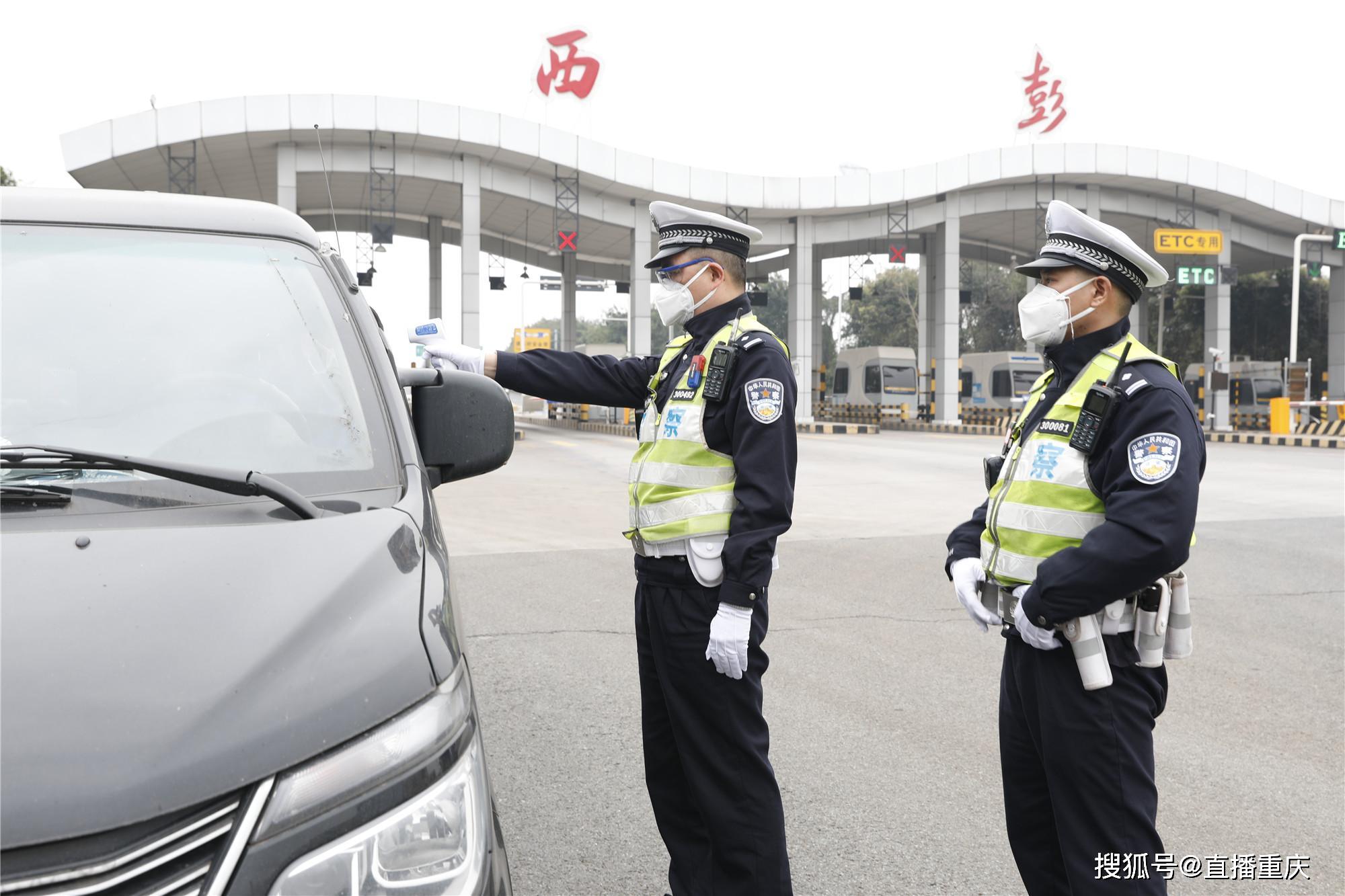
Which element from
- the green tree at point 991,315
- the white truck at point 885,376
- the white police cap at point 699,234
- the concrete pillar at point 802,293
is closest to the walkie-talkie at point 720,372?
the white police cap at point 699,234

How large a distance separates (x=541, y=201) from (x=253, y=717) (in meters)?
32.2

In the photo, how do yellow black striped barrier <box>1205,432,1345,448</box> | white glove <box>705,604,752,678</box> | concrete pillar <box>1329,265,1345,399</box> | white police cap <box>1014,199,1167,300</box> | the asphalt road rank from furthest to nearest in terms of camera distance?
1. concrete pillar <box>1329,265,1345,399</box>
2. yellow black striped barrier <box>1205,432,1345,448</box>
3. the asphalt road
4. white glove <box>705,604,752,678</box>
5. white police cap <box>1014,199,1167,300</box>

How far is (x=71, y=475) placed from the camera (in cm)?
200

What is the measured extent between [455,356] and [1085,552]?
2174 mm

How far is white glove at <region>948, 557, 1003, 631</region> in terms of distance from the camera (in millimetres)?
2982

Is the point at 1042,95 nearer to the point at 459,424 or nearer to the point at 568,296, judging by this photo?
the point at 568,296

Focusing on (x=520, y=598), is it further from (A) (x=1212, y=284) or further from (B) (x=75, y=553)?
(A) (x=1212, y=284)

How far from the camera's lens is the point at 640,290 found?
33031 millimetres

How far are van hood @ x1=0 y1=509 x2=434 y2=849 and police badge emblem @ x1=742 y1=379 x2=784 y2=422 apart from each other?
138 centimetres

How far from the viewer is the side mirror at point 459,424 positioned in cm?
254

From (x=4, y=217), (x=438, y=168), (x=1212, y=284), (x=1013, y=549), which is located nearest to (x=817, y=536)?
(x=1013, y=549)

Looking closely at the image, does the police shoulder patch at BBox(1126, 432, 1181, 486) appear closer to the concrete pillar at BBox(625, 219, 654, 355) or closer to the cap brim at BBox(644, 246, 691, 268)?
the cap brim at BBox(644, 246, 691, 268)

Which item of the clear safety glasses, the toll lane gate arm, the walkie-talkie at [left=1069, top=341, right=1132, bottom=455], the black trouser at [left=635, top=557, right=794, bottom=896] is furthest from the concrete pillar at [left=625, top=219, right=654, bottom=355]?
the walkie-talkie at [left=1069, top=341, right=1132, bottom=455]

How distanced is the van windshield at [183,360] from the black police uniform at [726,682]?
1.06 m
